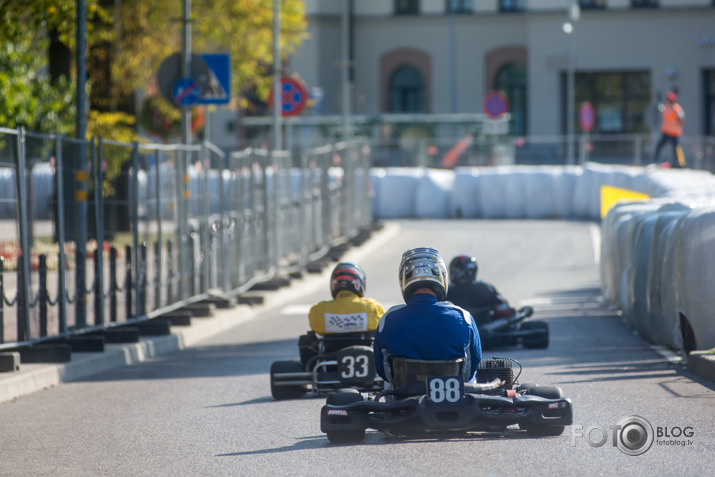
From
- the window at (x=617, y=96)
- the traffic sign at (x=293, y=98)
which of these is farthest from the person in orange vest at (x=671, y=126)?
the window at (x=617, y=96)

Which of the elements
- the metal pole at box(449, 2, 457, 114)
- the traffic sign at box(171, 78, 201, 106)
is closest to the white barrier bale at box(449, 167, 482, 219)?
the traffic sign at box(171, 78, 201, 106)

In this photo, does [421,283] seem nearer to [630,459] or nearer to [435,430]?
[435,430]

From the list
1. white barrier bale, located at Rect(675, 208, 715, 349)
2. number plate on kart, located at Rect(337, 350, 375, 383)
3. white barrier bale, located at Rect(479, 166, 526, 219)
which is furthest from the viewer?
white barrier bale, located at Rect(479, 166, 526, 219)

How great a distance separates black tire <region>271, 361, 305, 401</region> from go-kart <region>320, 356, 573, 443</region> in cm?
225

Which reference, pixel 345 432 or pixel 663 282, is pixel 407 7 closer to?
pixel 663 282

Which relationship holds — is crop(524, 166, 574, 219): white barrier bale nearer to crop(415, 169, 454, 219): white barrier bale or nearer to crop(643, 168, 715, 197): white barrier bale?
crop(415, 169, 454, 219): white barrier bale

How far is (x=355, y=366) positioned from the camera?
33.4 feet

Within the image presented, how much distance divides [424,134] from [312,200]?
18.2 meters

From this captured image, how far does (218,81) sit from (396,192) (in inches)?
741

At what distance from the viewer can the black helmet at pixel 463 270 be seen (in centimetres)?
1368

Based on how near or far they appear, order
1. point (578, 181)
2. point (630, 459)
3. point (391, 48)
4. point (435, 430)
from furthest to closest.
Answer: point (391, 48) < point (578, 181) < point (435, 430) < point (630, 459)

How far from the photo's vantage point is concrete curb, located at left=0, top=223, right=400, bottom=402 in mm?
11484

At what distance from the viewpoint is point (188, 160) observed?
17.3m

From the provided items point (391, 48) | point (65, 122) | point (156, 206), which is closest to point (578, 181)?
point (65, 122)
